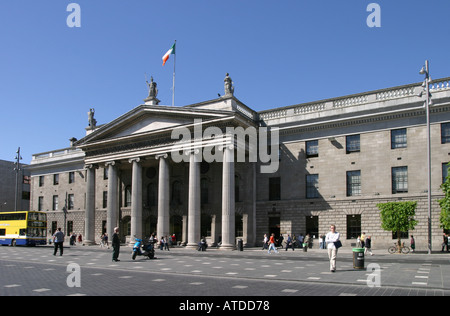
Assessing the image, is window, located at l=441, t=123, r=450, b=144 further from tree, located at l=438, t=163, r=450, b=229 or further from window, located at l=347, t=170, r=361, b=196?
tree, located at l=438, t=163, r=450, b=229

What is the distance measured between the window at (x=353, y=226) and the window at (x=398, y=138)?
7.09 meters

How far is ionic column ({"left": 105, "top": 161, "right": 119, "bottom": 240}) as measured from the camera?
4669cm

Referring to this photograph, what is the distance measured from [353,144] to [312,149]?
3990 mm

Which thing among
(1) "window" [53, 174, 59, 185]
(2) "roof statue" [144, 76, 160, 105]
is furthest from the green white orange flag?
(1) "window" [53, 174, 59, 185]

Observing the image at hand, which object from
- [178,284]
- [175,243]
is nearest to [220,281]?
[178,284]

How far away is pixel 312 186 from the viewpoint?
41.4m

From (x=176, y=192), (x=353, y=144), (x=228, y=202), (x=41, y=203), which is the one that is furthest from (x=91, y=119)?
(x=353, y=144)

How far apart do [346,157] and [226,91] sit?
12915mm

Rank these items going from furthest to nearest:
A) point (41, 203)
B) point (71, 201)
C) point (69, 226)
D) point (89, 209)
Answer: point (41, 203), point (71, 201), point (69, 226), point (89, 209)

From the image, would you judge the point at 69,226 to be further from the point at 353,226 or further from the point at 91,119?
the point at 353,226

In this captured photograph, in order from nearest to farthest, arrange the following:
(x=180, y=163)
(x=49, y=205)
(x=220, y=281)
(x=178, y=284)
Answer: (x=178, y=284) → (x=220, y=281) → (x=180, y=163) → (x=49, y=205)

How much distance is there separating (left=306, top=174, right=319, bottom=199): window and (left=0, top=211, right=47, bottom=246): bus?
96.7 ft

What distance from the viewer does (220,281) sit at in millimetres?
15695

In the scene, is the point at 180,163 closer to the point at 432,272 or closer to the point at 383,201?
the point at 383,201
